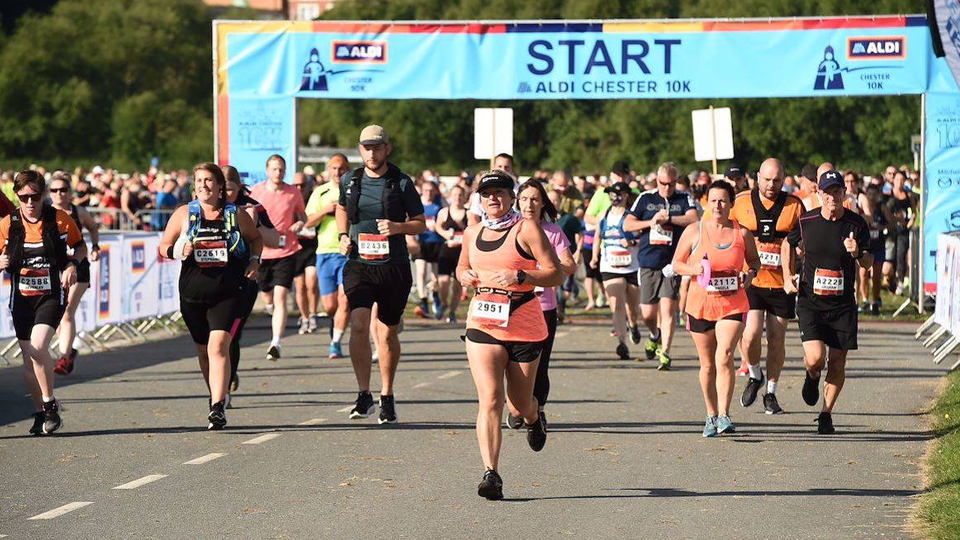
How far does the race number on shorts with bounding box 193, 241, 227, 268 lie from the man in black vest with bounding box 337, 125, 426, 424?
3.07 feet

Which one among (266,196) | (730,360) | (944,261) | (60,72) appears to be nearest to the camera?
(730,360)

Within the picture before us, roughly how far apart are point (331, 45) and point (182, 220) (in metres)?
11.5

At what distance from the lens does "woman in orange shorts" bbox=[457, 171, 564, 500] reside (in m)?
9.16

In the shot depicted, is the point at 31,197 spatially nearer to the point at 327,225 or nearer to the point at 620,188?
the point at 327,225

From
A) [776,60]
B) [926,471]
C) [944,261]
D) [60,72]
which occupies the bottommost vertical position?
[926,471]

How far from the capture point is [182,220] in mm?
11766

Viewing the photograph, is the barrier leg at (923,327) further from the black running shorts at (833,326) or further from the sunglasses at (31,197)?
the sunglasses at (31,197)

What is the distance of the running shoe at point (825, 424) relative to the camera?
12031mm

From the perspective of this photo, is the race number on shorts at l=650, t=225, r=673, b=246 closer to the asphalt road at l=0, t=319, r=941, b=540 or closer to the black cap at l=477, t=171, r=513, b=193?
the asphalt road at l=0, t=319, r=941, b=540

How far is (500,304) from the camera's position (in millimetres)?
9188

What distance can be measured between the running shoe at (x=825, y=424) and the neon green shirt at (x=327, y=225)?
5878mm

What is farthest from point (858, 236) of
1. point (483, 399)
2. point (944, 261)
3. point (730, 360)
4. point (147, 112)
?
point (147, 112)

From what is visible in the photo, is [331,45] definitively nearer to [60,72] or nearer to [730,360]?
[730,360]

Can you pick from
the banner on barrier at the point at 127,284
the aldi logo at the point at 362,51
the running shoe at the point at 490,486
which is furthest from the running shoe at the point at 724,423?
the aldi logo at the point at 362,51
